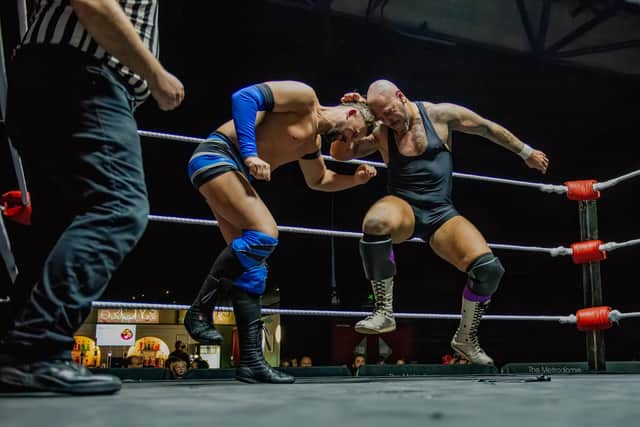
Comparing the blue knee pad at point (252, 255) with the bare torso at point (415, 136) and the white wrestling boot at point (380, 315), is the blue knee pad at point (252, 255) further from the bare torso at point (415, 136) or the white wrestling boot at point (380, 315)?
the bare torso at point (415, 136)

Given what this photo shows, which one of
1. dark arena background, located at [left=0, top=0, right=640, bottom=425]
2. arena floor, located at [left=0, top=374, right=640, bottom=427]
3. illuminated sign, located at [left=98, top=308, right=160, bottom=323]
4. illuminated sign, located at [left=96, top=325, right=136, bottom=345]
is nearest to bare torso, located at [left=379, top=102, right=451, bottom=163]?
arena floor, located at [left=0, top=374, right=640, bottom=427]

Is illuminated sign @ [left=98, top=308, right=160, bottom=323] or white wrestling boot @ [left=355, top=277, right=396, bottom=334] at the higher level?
white wrestling boot @ [left=355, top=277, right=396, bottom=334]

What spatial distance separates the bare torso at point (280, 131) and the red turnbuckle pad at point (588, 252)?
1177 millimetres

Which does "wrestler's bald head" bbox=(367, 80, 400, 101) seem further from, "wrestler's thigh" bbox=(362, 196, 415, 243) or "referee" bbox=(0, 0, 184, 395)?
"referee" bbox=(0, 0, 184, 395)

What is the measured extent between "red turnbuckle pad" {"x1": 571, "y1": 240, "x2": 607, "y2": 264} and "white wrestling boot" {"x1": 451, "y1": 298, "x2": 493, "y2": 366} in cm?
53

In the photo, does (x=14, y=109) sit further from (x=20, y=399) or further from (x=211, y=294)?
(x=211, y=294)

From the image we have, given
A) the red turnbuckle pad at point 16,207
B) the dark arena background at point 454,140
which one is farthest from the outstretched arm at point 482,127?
the dark arena background at point 454,140

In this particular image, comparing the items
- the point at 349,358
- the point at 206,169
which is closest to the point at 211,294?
the point at 206,169

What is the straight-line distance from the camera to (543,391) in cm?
125

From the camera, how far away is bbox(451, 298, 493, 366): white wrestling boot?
6.68 feet

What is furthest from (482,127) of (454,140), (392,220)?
(454,140)

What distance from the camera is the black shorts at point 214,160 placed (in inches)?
67.9

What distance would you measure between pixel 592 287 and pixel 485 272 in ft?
2.29

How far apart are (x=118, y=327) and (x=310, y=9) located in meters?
7.24
